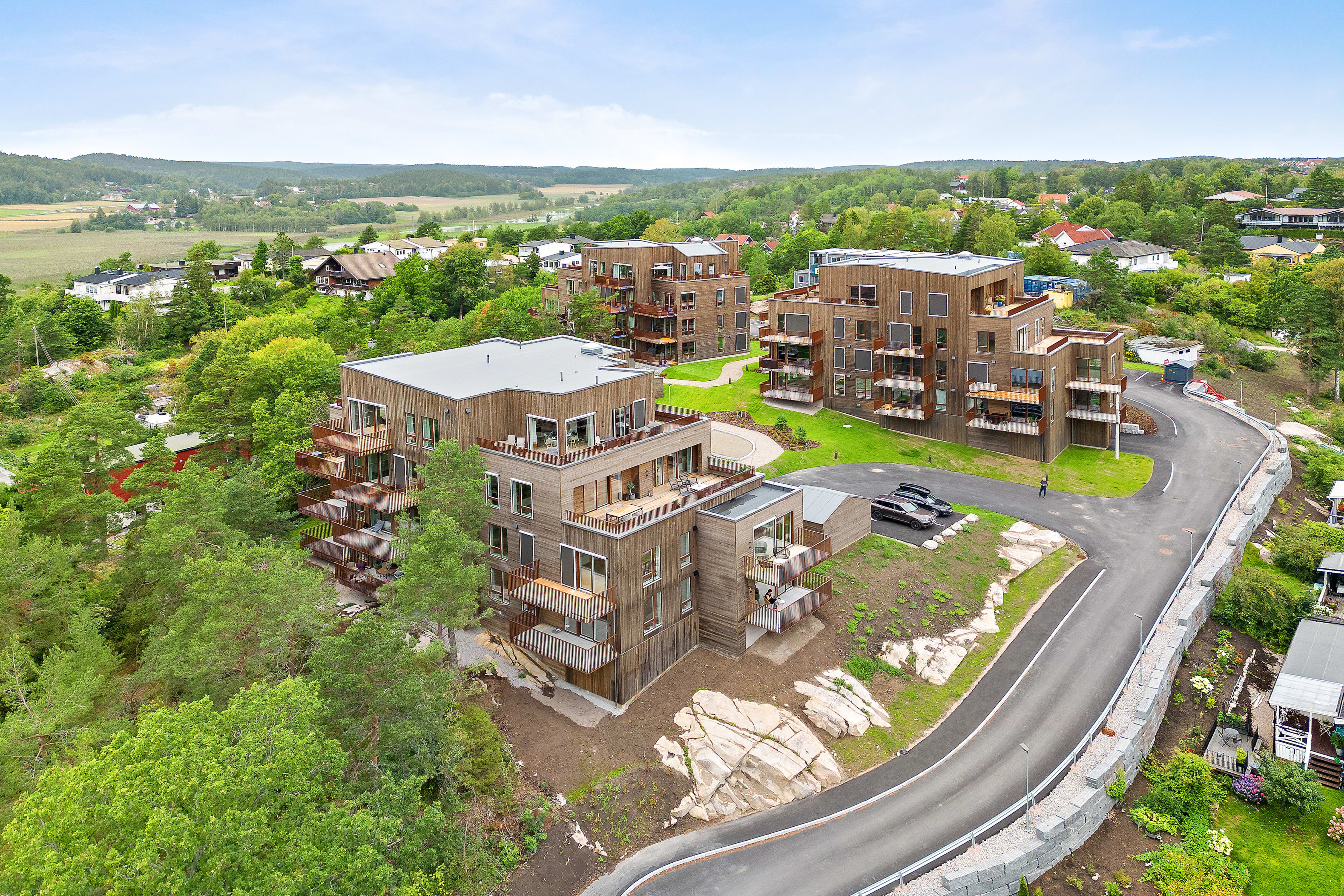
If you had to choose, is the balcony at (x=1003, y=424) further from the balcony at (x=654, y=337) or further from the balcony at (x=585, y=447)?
the balcony at (x=654, y=337)

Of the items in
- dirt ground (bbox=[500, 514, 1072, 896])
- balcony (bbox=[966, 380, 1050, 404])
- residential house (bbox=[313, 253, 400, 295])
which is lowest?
dirt ground (bbox=[500, 514, 1072, 896])

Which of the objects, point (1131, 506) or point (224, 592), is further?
point (1131, 506)

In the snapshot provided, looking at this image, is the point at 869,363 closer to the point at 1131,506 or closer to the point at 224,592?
the point at 1131,506

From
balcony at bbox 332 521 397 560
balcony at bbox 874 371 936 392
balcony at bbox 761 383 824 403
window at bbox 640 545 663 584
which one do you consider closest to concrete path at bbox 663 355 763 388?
balcony at bbox 761 383 824 403

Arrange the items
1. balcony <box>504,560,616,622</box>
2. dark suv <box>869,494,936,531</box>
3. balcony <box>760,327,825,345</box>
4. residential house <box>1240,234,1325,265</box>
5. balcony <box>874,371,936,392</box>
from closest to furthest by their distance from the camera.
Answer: balcony <box>504,560,616,622</box> → dark suv <box>869,494,936,531</box> → balcony <box>874,371,936,392</box> → balcony <box>760,327,825,345</box> → residential house <box>1240,234,1325,265</box>

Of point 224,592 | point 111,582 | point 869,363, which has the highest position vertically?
point 869,363

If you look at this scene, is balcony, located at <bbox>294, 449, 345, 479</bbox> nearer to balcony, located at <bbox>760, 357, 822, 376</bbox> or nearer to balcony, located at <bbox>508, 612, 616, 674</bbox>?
balcony, located at <bbox>508, 612, 616, 674</bbox>

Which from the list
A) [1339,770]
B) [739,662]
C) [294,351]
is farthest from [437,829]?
[294,351]
